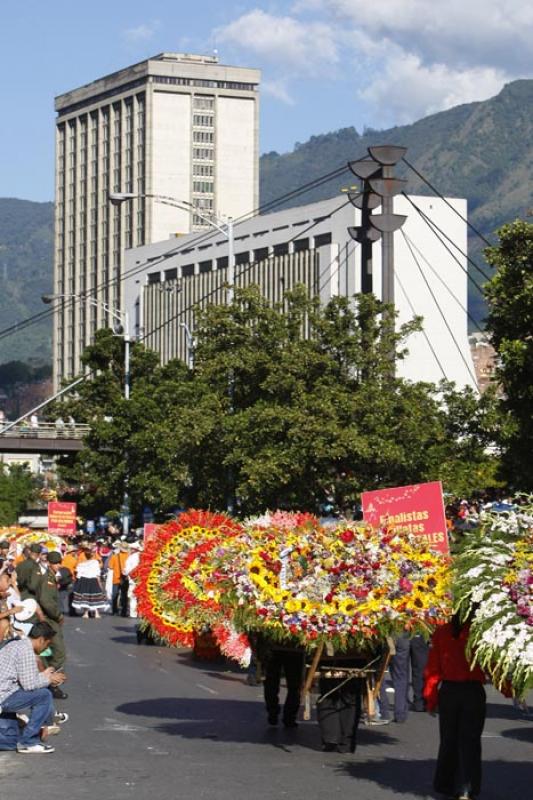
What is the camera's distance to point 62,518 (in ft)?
200

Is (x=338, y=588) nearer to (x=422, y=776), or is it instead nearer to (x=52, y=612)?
(x=422, y=776)

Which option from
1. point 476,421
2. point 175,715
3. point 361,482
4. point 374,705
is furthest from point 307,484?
point 374,705

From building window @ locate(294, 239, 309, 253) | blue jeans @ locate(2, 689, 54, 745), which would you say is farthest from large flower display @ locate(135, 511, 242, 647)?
building window @ locate(294, 239, 309, 253)

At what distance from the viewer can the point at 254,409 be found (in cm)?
3741

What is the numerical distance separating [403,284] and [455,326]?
6393 millimetres

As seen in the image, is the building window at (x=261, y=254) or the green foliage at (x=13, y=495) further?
the building window at (x=261, y=254)

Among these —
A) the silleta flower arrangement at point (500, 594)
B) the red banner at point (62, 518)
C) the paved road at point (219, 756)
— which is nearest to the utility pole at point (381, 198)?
the paved road at point (219, 756)

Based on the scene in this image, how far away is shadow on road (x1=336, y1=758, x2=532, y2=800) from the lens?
12703 millimetres

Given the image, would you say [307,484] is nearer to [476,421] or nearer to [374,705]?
[476,421]

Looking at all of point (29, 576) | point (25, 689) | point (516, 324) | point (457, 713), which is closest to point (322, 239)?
point (516, 324)

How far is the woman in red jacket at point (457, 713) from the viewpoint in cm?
1212

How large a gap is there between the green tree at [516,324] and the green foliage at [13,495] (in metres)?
95.3

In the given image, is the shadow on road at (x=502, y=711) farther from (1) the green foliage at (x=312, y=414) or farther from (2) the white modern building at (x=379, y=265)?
(2) the white modern building at (x=379, y=265)

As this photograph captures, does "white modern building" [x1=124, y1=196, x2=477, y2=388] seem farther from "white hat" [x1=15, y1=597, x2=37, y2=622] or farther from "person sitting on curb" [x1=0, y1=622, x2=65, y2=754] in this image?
"person sitting on curb" [x1=0, y1=622, x2=65, y2=754]
